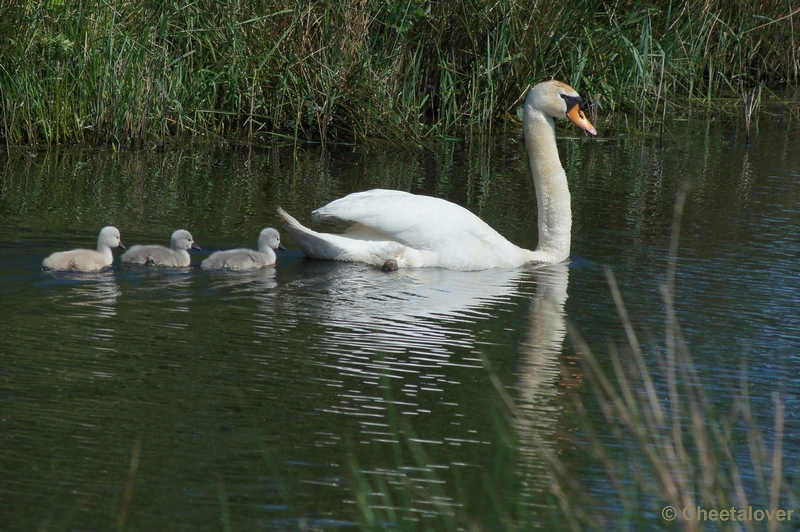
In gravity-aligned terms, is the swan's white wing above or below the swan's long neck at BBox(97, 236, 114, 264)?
above

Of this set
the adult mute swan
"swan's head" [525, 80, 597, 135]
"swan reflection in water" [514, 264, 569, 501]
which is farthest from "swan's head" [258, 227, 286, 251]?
"swan's head" [525, 80, 597, 135]

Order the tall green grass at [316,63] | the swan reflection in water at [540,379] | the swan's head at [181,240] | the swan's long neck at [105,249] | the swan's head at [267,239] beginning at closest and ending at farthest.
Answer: the swan reflection in water at [540,379] → the swan's long neck at [105,249] → the swan's head at [181,240] → the swan's head at [267,239] → the tall green grass at [316,63]

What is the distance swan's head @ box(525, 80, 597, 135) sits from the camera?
8.16m

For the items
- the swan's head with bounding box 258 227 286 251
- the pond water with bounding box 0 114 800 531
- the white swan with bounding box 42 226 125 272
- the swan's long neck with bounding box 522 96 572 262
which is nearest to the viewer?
the pond water with bounding box 0 114 800 531

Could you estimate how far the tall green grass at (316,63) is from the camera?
10.5 m

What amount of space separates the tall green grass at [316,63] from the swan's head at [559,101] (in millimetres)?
3672

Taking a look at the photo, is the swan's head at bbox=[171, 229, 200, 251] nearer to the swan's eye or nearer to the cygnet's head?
the cygnet's head

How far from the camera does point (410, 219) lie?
23.2 feet

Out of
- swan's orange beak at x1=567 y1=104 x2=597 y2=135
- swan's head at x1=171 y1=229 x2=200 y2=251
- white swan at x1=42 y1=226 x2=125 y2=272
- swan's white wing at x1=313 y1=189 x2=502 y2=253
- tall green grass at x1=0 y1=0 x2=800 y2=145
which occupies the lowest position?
white swan at x1=42 y1=226 x2=125 y2=272

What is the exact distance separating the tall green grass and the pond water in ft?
2.70

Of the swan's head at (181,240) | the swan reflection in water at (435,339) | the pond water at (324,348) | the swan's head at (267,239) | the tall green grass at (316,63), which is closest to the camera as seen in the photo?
the pond water at (324,348)

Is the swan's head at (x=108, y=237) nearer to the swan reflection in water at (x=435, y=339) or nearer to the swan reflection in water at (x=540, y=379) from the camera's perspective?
the swan reflection in water at (x=435, y=339)

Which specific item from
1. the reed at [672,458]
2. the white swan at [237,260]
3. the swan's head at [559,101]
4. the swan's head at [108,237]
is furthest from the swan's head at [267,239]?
the reed at [672,458]

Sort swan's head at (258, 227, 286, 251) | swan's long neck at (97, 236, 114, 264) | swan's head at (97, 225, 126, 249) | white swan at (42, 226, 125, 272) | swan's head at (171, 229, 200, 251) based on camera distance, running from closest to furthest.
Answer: white swan at (42, 226, 125, 272) < swan's long neck at (97, 236, 114, 264) < swan's head at (97, 225, 126, 249) < swan's head at (171, 229, 200, 251) < swan's head at (258, 227, 286, 251)
